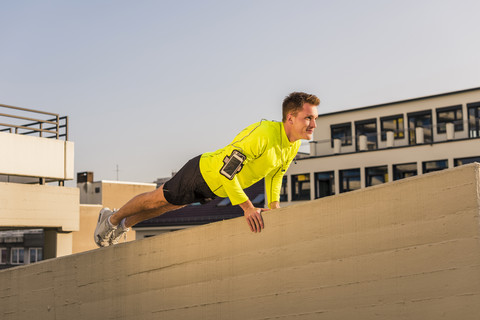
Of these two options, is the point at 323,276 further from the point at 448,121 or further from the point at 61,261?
the point at 448,121

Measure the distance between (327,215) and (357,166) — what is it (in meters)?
33.3

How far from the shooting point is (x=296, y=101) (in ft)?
16.6

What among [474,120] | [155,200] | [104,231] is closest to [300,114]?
[155,200]

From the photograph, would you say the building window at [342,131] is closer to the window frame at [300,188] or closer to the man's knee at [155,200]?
the window frame at [300,188]

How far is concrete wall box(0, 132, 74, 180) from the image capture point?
58.2ft

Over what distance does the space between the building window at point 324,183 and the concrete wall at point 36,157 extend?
21274mm

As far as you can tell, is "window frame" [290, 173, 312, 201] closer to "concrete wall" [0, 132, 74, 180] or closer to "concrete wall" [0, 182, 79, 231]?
"concrete wall" [0, 182, 79, 231]

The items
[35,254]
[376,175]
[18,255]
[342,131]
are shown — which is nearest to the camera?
[376,175]

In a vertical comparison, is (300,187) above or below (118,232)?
above

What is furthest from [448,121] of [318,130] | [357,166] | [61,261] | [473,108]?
[61,261]

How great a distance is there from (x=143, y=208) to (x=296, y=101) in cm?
207

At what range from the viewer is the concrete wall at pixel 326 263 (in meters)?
3.71

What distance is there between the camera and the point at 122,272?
6.04 m

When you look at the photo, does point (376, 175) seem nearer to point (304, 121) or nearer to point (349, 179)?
point (349, 179)
